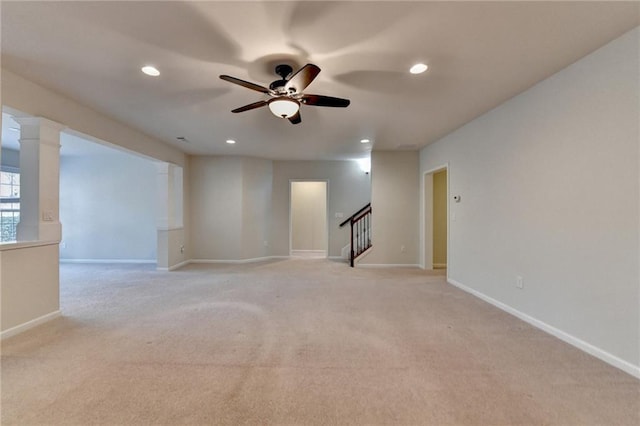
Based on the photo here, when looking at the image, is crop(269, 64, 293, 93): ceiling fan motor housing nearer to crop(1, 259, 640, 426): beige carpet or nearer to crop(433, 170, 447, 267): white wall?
crop(1, 259, 640, 426): beige carpet

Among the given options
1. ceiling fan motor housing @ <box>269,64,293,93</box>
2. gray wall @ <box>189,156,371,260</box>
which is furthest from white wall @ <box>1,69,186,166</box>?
ceiling fan motor housing @ <box>269,64,293,93</box>

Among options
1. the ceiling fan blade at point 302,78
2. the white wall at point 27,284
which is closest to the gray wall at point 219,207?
the white wall at point 27,284

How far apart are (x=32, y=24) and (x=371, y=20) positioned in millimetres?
2423

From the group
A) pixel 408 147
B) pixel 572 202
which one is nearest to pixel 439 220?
pixel 408 147

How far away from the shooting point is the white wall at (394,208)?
5.89 metres

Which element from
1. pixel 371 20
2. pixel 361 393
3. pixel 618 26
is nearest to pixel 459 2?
pixel 371 20

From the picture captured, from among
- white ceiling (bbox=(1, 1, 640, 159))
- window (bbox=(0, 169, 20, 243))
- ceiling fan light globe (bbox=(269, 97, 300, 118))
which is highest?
white ceiling (bbox=(1, 1, 640, 159))

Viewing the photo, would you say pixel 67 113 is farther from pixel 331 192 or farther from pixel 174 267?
pixel 331 192

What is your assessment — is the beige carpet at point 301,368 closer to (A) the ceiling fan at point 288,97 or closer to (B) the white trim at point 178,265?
(B) the white trim at point 178,265

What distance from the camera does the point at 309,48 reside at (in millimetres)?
Result: 2178

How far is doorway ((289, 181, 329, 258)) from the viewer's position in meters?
8.34

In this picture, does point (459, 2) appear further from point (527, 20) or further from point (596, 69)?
Answer: point (596, 69)

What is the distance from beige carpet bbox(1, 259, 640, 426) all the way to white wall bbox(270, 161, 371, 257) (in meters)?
3.47

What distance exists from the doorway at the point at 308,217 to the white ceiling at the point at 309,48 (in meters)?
4.86
